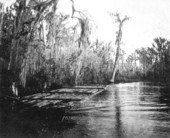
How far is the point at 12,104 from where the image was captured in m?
9.70

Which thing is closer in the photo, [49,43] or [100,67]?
[49,43]

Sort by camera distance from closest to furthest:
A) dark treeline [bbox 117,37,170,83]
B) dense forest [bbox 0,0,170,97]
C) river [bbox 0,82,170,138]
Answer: river [bbox 0,82,170,138], dense forest [bbox 0,0,170,97], dark treeline [bbox 117,37,170,83]

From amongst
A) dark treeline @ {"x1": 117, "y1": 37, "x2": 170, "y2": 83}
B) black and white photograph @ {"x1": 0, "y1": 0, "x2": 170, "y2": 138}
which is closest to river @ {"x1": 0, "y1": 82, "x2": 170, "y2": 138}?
black and white photograph @ {"x1": 0, "y1": 0, "x2": 170, "y2": 138}

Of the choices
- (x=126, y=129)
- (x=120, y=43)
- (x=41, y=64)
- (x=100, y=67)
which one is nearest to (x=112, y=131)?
(x=126, y=129)

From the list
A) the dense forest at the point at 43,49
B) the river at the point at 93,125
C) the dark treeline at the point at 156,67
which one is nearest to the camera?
the river at the point at 93,125

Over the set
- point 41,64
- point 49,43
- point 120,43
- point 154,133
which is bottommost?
point 154,133

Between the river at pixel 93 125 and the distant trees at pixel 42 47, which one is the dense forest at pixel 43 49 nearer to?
the distant trees at pixel 42 47

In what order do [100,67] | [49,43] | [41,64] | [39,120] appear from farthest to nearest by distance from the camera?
[100,67], [49,43], [41,64], [39,120]

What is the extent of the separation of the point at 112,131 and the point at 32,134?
1664 millimetres

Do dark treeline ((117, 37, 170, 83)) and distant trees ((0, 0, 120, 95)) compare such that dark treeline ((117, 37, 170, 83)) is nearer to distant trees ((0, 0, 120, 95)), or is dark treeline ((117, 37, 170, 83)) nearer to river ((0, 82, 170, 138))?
distant trees ((0, 0, 120, 95))

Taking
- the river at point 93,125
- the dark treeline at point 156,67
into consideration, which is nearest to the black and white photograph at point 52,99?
the river at point 93,125

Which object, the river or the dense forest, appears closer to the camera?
the river

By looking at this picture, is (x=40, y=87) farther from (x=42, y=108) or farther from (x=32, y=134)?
(x=32, y=134)

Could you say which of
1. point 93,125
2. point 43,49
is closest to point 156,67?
point 43,49
